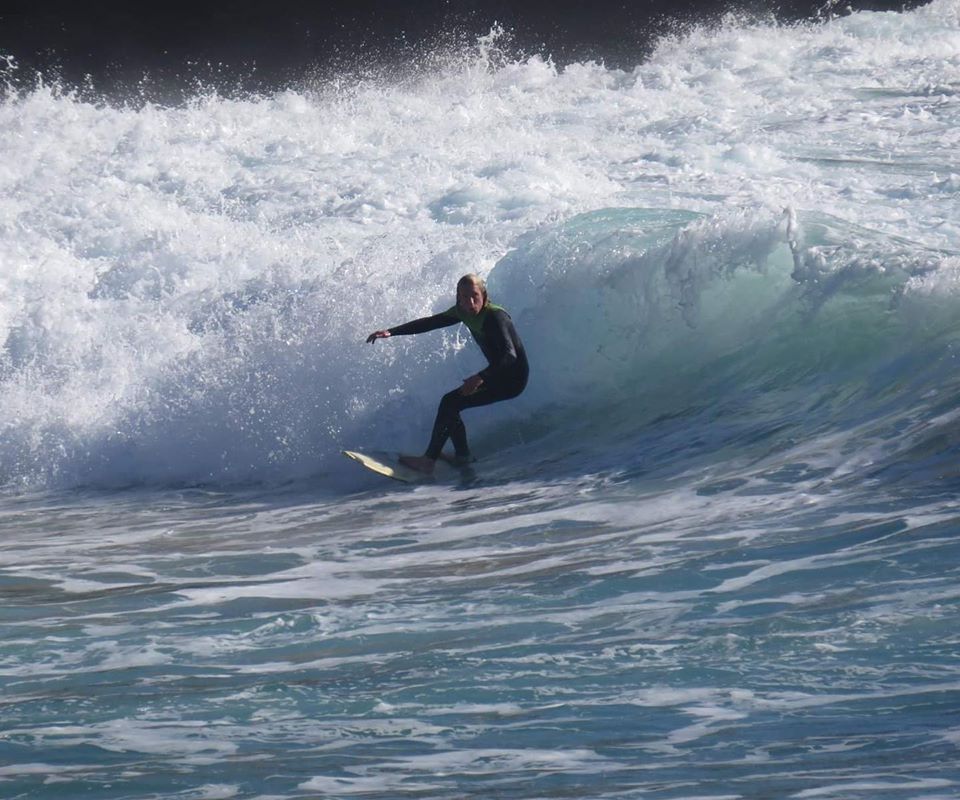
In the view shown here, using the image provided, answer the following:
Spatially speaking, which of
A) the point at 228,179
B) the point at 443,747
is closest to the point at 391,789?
the point at 443,747

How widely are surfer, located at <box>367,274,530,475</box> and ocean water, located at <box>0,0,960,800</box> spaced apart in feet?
1.02

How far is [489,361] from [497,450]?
1.18 m

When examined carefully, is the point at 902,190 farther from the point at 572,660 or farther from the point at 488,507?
the point at 572,660

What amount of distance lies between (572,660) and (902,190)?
990 cm

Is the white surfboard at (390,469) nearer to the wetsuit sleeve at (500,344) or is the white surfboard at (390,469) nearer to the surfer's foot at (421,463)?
the surfer's foot at (421,463)

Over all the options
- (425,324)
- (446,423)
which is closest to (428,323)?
(425,324)

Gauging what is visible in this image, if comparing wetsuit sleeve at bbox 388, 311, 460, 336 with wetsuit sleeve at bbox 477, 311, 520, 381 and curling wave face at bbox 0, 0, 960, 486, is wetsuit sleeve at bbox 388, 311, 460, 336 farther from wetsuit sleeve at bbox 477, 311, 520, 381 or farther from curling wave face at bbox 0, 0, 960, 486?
curling wave face at bbox 0, 0, 960, 486

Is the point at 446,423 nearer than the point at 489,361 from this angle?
No

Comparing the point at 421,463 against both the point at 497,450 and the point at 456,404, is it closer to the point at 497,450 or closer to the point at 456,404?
the point at 456,404

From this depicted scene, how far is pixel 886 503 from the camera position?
7086 millimetres

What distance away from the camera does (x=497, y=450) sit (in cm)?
1016

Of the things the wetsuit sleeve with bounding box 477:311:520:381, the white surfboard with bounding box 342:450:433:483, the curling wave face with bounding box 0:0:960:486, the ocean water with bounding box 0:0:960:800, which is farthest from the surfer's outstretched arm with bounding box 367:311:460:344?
the curling wave face with bounding box 0:0:960:486

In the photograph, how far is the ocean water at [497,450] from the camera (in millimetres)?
4504

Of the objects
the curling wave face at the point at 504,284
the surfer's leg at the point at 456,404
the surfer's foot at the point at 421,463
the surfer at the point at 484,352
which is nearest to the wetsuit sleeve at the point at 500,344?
the surfer at the point at 484,352
